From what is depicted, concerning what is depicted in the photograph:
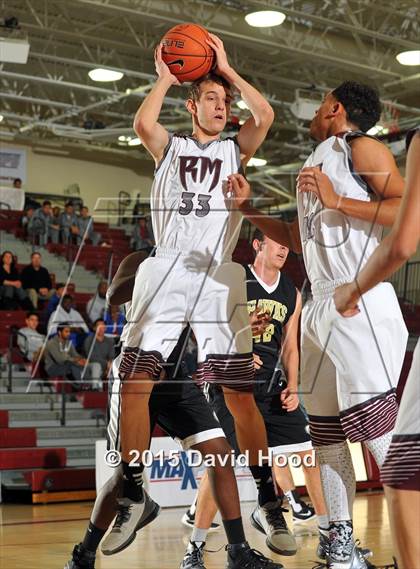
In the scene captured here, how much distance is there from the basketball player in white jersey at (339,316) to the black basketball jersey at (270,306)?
49.8 inches

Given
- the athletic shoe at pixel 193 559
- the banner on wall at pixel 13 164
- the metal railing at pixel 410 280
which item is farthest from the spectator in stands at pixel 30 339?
the banner on wall at pixel 13 164

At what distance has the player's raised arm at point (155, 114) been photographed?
448cm

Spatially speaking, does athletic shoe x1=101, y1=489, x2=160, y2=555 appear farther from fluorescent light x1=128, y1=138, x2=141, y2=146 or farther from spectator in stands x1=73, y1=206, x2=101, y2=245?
fluorescent light x1=128, y1=138, x2=141, y2=146

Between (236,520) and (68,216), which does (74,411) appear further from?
(236,520)

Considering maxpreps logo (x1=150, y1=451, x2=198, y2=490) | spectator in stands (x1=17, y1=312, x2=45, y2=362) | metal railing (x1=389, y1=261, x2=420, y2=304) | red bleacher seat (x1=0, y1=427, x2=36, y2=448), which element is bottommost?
maxpreps logo (x1=150, y1=451, x2=198, y2=490)

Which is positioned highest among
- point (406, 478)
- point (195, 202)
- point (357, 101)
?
point (357, 101)

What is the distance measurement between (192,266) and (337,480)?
1.19 metres

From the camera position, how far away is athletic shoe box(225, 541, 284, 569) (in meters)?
4.34

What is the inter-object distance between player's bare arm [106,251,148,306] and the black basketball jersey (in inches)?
33.3

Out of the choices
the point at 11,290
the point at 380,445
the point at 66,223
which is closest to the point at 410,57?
the point at 66,223

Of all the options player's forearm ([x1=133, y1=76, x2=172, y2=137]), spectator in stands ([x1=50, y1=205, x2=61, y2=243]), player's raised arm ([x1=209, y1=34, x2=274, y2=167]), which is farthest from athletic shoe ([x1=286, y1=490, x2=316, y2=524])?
spectator in stands ([x1=50, y1=205, x2=61, y2=243])

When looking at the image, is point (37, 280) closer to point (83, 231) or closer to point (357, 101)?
point (83, 231)

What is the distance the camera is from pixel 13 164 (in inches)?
853

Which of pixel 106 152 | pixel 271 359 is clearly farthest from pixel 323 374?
pixel 106 152
